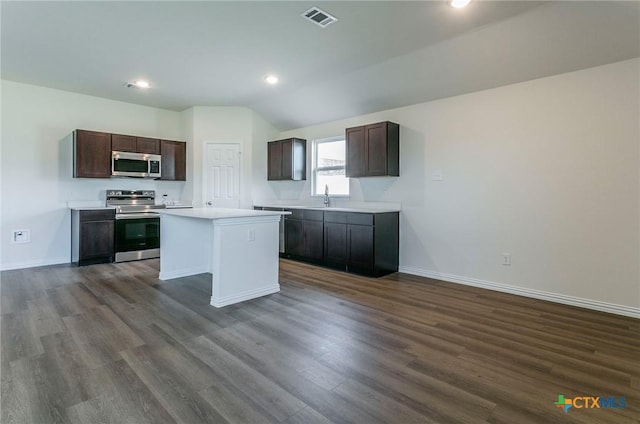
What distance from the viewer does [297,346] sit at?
2305mm

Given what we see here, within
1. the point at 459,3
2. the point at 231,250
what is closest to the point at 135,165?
the point at 231,250

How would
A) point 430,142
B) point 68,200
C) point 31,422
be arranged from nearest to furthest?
point 31,422 → point 430,142 → point 68,200

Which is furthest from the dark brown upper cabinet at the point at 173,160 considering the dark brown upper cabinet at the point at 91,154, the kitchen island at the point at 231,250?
the kitchen island at the point at 231,250

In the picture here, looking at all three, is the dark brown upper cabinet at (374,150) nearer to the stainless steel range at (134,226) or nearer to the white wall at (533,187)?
the white wall at (533,187)

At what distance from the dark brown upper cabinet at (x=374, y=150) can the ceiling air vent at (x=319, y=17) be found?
5.67 ft

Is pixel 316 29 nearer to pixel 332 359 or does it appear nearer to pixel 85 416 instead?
pixel 332 359

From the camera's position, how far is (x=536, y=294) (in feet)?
11.4

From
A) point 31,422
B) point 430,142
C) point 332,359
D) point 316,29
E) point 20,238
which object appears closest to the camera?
point 31,422

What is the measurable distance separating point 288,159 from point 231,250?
2.96 m

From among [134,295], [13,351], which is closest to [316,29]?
[134,295]

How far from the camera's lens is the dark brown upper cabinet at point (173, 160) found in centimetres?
566

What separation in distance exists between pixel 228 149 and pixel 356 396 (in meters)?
5.12

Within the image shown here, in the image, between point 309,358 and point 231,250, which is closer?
point 309,358

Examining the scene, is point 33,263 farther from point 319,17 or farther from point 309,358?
point 319,17
